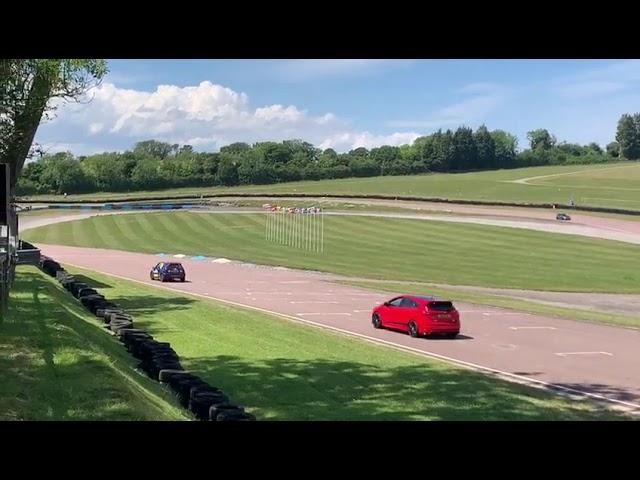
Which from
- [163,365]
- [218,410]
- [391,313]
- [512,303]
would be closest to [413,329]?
[391,313]

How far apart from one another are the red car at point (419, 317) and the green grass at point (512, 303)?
7.38 m

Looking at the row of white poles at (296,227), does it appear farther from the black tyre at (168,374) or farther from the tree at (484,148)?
the tree at (484,148)

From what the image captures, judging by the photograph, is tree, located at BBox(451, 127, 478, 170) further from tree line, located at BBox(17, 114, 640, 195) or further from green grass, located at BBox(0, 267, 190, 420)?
green grass, located at BBox(0, 267, 190, 420)

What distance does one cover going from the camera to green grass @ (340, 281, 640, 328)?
102ft

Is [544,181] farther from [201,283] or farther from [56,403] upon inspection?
[56,403]

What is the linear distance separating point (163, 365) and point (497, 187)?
12566 centimetres

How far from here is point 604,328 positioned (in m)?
28.0

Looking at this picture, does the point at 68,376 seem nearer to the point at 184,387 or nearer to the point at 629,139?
the point at 184,387

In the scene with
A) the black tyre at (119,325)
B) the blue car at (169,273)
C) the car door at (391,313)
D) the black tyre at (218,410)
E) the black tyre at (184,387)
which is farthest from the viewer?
the blue car at (169,273)

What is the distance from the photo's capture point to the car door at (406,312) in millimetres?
26495

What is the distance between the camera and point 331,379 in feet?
55.3

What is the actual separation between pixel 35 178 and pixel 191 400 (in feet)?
359

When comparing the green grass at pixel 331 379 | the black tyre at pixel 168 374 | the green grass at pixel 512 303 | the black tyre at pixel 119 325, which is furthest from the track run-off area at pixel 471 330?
the black tyre at pixel 168 374

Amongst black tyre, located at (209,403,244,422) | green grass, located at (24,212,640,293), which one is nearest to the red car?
black tyre, located at (209,403,244,422)
